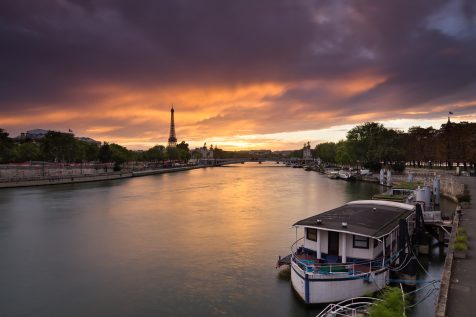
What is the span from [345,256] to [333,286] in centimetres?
289

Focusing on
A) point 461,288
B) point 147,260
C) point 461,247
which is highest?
point 461,247

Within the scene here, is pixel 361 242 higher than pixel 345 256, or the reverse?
pixel 361 242

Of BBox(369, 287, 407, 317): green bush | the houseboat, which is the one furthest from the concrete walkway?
the houseboat

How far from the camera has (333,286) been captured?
A: 1930 centimetres

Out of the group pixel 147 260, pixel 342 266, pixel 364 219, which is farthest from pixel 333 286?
pixel 147 260

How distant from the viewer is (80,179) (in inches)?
4454

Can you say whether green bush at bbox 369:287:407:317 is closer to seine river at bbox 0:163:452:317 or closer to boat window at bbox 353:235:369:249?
seine river at bbox 0:163:452:317

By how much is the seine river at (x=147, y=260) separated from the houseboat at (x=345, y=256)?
1.56 metres

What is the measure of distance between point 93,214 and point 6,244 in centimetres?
1739

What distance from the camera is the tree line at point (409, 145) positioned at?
101 metres

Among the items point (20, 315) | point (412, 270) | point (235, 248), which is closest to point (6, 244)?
point (20, 315)

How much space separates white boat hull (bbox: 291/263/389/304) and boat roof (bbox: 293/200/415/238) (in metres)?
2.53

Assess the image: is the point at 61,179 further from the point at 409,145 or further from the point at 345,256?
the point at 409,145

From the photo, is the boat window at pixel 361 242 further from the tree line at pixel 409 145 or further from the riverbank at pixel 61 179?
the riverbank at pixel 61 179
